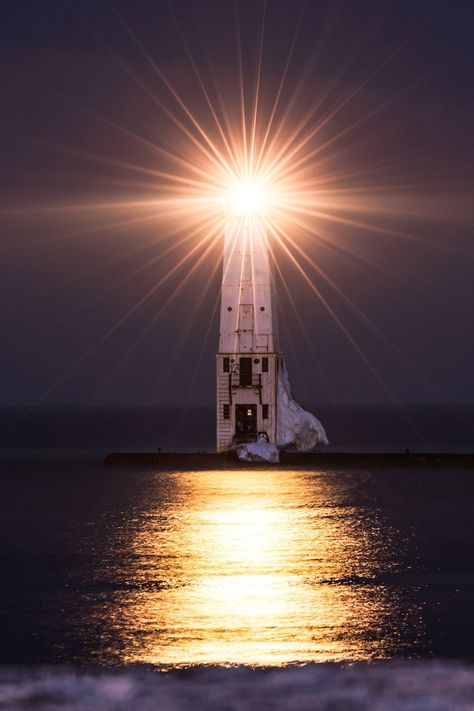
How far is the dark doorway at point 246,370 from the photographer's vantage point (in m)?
91.3

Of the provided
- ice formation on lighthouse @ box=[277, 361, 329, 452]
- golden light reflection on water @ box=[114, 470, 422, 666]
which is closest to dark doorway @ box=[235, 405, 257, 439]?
ice formation on lighthouse @ box=[277, 361, 329, 452]

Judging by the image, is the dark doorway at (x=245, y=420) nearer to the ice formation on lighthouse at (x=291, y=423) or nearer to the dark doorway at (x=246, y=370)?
the dark doorway at (x=246, y=370)

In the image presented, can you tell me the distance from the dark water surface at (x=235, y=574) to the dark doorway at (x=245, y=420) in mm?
13400

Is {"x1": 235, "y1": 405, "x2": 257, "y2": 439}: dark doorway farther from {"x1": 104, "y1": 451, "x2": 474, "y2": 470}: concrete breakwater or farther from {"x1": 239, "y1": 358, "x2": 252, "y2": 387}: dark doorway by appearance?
{"x1": 104, "y1": 451, "x2": 474, "y2": 470}: concrete breakwater

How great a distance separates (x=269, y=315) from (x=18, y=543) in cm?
4203

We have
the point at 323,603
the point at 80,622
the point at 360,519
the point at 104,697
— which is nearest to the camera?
the point at 104,697

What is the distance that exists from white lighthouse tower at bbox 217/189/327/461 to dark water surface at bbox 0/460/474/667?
13.5 metres

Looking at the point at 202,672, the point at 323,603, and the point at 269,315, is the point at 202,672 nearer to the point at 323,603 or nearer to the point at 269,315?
the point at 323,603

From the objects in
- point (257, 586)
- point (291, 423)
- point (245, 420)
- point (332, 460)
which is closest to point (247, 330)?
point (245, 420)

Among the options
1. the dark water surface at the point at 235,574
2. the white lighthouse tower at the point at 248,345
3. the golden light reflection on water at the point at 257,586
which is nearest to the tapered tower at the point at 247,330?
the white lighthouse tower at the point at 248,345

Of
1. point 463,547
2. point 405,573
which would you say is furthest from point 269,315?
point 405,573

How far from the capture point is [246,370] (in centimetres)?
9138

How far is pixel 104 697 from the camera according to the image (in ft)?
88.8

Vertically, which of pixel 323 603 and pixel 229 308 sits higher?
pixel 229 308
